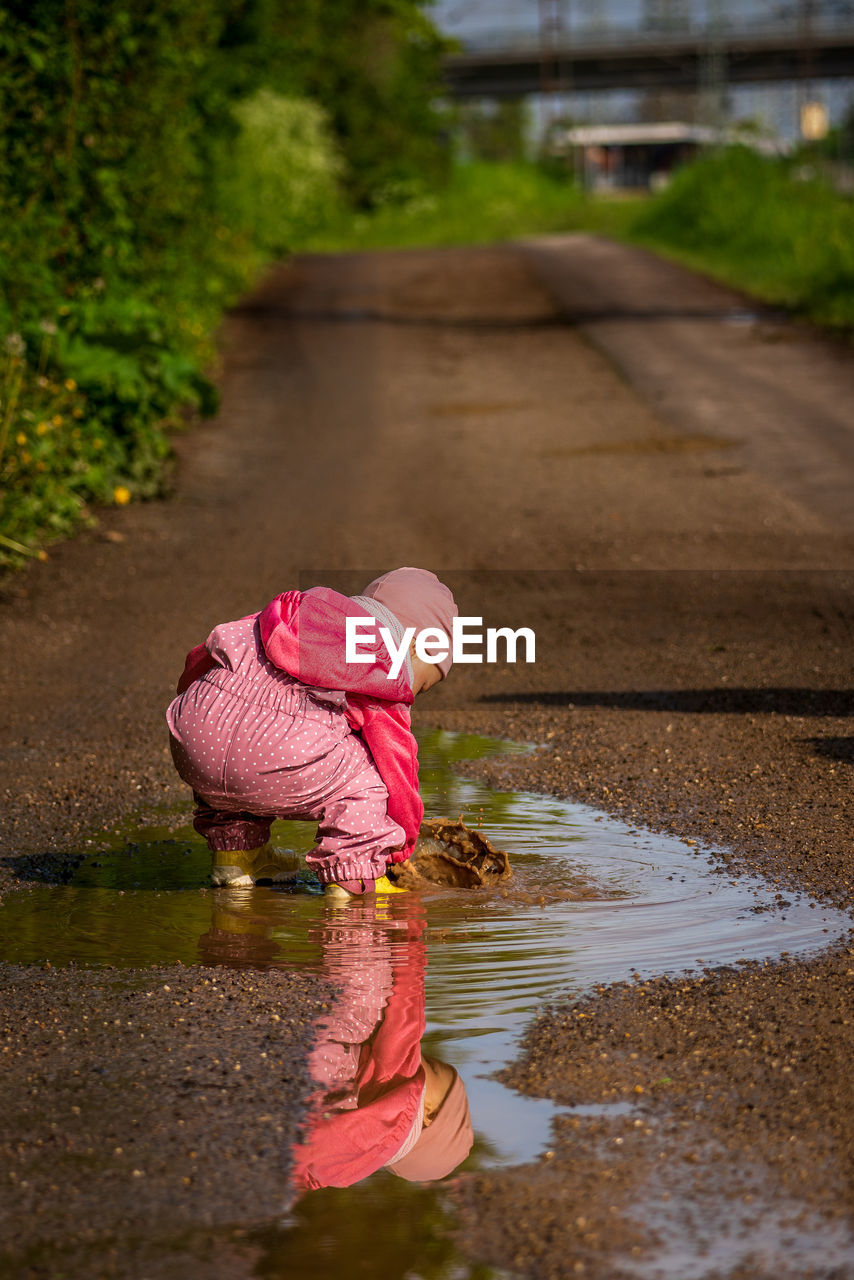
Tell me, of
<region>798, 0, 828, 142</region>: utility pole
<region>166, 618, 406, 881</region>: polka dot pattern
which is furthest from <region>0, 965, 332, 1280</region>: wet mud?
<region>798, 0, 828, 142</region>: utility pole

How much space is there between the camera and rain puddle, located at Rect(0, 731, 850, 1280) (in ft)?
9.74

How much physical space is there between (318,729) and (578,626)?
356 cm

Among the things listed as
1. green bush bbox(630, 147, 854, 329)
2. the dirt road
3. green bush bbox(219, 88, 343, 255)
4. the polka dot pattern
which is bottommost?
the dirt road

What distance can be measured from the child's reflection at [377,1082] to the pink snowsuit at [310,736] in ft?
1.05

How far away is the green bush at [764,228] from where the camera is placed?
61.0 feet

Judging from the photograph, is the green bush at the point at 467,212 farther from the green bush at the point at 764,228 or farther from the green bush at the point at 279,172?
the green bush at the point at 764,228

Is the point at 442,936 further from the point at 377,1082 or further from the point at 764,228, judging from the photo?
the point at 764,228

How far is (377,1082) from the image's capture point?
3234mm

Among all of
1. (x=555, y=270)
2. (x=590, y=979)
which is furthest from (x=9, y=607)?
(x=555, y=270)

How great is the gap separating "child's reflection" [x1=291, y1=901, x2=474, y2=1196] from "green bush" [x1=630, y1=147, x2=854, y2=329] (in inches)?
592

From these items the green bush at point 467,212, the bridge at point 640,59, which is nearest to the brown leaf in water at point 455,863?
the green bush at point 467,212

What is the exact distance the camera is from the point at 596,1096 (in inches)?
122

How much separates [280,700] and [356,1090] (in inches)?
53.7

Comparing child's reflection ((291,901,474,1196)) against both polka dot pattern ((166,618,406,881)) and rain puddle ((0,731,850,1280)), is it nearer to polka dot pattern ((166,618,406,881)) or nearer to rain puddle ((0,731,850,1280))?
rain puddle ((0,731,850,1280))
